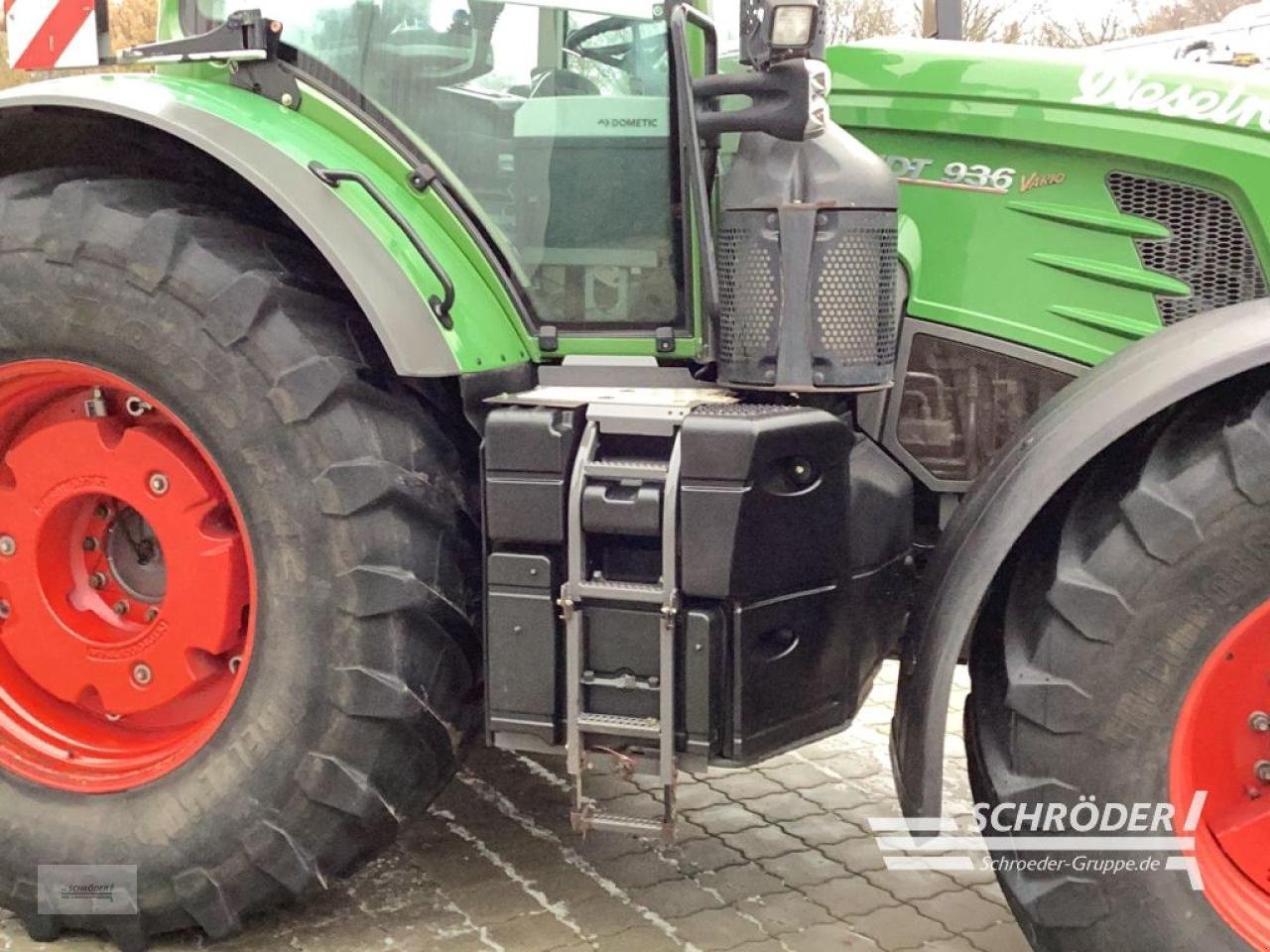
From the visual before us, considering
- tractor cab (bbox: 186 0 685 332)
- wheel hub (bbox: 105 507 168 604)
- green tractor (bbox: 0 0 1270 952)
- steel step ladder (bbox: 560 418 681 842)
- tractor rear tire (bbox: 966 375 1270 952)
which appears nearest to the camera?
tractor rear tire (bbox: 966 375 1270 952)

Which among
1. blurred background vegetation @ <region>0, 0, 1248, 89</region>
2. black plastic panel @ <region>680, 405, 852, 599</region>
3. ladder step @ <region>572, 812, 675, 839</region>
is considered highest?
blurred background vegetation @ <region>0, 0, 1248, 89</region>

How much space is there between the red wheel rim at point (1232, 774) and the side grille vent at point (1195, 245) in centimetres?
69

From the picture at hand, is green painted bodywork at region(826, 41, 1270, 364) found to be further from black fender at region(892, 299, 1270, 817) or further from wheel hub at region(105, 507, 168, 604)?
wheel hub at region(105, 507, 168, 604)

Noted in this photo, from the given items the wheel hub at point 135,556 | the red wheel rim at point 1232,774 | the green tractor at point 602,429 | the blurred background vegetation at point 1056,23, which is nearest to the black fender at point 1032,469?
the green tractor at point 602,429

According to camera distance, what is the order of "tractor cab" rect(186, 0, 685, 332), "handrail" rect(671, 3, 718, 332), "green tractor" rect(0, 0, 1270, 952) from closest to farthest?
"green tractor" rect(0, 0, 1270, 952) < "handrail" rect(671, 3, 718, 332) < "tractor cab" rect(186, 0, 685, 332)

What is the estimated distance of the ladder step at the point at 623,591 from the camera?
229cm

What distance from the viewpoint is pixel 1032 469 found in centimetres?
212

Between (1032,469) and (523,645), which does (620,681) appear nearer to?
(523,645)

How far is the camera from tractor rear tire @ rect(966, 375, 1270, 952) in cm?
202

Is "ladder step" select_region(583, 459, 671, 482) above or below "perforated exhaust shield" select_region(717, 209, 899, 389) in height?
below

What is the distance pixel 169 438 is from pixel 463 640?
0.70 m

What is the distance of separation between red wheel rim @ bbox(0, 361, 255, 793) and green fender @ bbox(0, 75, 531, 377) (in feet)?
1.53

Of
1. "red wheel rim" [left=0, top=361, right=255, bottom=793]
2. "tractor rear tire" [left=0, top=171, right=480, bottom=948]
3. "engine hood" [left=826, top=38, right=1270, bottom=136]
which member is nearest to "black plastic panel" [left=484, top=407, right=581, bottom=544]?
"tractor rear tire" [left=0, top=171, right=480, bottom=948]

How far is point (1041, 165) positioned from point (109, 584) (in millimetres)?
2033
